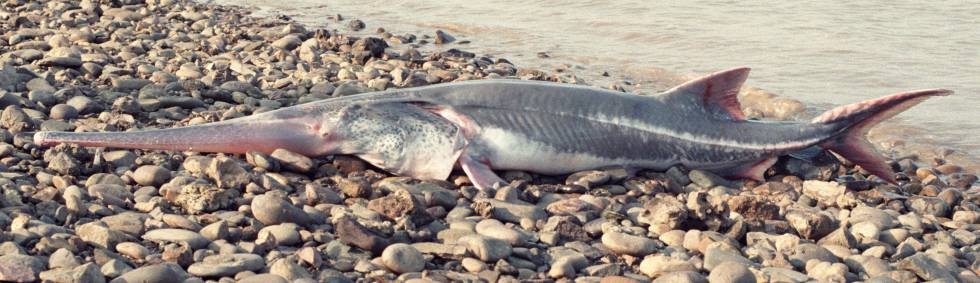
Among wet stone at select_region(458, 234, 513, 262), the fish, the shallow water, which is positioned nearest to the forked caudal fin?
the fish

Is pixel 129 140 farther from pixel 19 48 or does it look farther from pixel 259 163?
pixel 19 48

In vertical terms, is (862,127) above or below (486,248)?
below

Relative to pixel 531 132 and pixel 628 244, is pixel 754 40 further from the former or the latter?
pixel 628 244

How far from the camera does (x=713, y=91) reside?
7.15 meters

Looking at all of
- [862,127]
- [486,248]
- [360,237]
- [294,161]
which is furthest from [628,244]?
[862,127]

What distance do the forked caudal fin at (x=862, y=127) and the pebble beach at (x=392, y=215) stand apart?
12 cm

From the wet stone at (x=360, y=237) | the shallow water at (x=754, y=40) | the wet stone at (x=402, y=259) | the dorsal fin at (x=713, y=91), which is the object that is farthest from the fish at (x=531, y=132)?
the shallow water at (x=754, y=40)

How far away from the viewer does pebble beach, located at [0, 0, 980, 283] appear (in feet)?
15.1

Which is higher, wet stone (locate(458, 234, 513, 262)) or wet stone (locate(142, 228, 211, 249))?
wet stone (locate(142, 228, 211, 249))

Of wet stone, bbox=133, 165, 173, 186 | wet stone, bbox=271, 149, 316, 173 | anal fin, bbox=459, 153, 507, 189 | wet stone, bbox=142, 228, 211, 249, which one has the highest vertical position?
wet stone, bbox=142, 228, 211, 249

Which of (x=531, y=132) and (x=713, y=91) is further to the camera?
(x=713, y=91)

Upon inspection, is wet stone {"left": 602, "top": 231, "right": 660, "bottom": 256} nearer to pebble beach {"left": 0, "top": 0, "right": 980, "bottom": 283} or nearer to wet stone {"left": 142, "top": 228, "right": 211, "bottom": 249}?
pebble beach {"left": 0, "top": 0, "right": 980, "bottom": 283}

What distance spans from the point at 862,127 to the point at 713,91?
0.99 meters

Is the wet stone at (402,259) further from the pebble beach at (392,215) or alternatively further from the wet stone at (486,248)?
the wet stone at (486,248)
